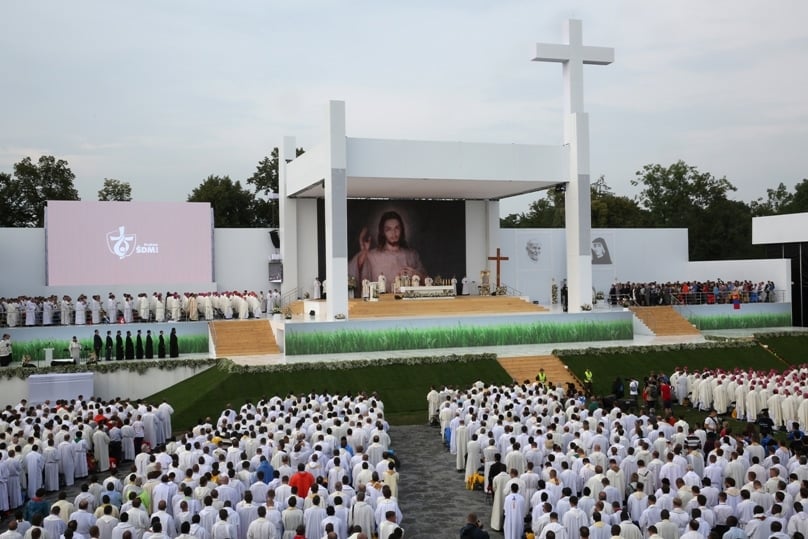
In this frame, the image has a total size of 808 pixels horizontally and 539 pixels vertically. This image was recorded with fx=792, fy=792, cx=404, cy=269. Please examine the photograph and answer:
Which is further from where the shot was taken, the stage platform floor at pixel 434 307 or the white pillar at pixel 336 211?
the stage platform floor at pixel 434 307

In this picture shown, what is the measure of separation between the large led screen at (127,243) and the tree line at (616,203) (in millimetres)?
14472

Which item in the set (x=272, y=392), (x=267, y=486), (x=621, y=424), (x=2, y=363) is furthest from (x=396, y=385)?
(x=2, y=363)

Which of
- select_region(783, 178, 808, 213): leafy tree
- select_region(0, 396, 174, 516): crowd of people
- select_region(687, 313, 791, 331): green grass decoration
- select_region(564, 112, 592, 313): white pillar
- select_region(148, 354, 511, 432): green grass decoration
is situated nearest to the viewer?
select_region(0, 396, 174, 516): crowd of people

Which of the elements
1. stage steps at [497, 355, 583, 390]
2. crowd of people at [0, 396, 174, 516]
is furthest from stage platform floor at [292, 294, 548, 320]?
crowd of people at [0, 396, 174, 516]

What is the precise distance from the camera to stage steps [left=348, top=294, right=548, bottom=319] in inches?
1130

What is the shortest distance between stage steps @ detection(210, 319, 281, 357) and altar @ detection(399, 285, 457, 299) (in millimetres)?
5664

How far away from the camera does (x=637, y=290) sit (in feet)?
110

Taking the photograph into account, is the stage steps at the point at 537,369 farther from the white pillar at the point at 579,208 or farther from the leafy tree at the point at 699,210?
the leafy tree at the point at 699,210

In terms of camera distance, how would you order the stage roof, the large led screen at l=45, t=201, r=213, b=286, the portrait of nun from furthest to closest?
the portrait of nun < the large led screen at l=45, t=201, r=213, b=286 < the stage roof

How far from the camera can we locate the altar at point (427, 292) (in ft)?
103

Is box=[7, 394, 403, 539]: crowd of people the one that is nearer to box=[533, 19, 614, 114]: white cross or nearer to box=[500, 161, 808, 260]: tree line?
box=[533, 19, 614, 114]: white cross

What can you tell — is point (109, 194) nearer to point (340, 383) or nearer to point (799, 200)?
point (340, 383)

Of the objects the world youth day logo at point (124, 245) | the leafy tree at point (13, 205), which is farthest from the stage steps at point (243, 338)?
the leafy tree at point (13, 205)

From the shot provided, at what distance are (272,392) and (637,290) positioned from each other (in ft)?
59.6
